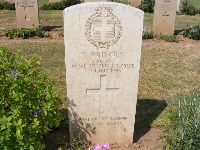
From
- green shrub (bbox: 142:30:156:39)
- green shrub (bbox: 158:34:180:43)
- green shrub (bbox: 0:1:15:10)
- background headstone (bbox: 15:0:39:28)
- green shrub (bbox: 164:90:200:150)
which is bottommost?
green shrub (bbox: 164:90:200:150)

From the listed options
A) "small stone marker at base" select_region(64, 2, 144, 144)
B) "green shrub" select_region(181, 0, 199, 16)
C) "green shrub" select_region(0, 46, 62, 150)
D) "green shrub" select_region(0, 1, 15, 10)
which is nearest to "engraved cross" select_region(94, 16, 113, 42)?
"small stone marker at base" select_region(64, 2, 144, 144)

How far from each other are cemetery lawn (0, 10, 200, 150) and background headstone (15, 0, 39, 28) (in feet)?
2.20

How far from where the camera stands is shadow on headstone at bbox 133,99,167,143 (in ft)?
15.9

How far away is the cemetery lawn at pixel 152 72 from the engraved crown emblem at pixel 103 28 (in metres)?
1.62

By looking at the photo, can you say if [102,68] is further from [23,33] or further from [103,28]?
[23,33]

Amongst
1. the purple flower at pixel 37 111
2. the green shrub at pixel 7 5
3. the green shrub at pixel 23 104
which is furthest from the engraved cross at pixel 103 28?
the green shrub at pixel 7 5

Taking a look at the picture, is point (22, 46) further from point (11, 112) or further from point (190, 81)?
point (11, 112)

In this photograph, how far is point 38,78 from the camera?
3.86 meters

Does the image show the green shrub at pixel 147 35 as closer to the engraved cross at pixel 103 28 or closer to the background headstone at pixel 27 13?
the background headstone at pixel 27 13

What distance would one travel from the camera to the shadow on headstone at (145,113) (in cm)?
484

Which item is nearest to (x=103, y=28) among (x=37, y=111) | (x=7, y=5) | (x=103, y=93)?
(x=103, y=93)

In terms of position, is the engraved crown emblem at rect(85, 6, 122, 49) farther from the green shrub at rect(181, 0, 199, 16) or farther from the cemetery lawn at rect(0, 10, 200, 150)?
the green shrub at rect(181, 0, 199, 16)

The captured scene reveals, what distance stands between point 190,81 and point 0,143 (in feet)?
15.4

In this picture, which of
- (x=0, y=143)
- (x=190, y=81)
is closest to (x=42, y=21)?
(x=190, y=81)
